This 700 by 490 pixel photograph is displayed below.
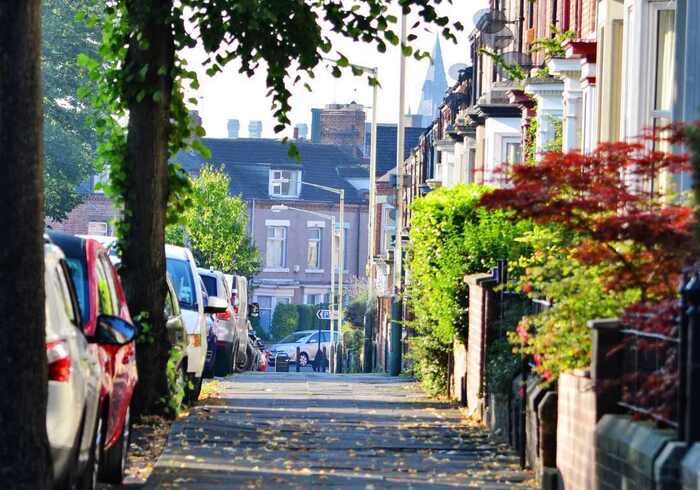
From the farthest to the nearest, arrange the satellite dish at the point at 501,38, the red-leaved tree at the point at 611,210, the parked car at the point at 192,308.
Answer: the satellite dish at the point at 501,38, the parked car at the point at 192,308, the red-leaved tree at the point at 611,210

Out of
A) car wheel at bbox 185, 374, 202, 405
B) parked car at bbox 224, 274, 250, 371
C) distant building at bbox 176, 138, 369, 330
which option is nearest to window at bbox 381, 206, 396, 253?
distant building at bbox 176, 138, 369, 330

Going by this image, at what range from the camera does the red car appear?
33.7 ft

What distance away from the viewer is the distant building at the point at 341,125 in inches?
3780

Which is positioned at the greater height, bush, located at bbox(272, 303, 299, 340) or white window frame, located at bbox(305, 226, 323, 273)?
white window frame, located at bbox(305, 226, 323, 273)

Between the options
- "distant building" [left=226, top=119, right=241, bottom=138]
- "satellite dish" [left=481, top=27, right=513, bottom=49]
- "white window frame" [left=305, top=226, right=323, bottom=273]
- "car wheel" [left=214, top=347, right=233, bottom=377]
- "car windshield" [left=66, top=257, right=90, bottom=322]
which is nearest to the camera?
"car windshield" [left=66, top=257, right=90, bottom=322]

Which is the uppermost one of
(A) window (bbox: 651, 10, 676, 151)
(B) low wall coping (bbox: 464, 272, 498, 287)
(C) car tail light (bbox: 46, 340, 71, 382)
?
(A) window (bbox: 651, 10, 676, 151)

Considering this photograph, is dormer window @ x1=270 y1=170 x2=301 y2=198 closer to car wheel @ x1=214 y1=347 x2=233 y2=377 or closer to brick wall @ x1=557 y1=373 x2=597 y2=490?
car wheel @ x1=214 y1=347 x2=233 y2=377

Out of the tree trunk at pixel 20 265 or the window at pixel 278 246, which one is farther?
the window at pixel 278 246

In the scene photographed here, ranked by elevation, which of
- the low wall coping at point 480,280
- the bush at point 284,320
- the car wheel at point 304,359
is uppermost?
the low wall coping at point 480,280

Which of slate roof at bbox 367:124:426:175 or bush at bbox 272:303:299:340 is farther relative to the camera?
slate roof at bbox 367:124:426:175

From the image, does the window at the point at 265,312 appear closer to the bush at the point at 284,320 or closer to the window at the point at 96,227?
the bush at the point at 284,320

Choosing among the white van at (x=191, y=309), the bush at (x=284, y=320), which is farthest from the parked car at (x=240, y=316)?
the bush at (x=284, y=320)

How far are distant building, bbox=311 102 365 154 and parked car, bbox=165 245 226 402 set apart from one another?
72878 mm

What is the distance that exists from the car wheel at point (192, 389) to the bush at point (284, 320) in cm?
6151
